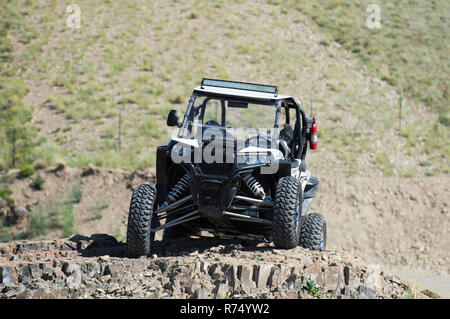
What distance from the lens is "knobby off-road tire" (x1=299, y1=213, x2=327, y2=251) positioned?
11.2m

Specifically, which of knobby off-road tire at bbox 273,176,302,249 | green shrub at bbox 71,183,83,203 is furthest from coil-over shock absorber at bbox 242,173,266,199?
green shrub at bbox 71,183,83,203

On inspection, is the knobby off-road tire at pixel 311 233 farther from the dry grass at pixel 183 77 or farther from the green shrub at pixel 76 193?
the dry grass at pixel 183 77

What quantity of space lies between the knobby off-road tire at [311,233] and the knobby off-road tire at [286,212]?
3.78 feet

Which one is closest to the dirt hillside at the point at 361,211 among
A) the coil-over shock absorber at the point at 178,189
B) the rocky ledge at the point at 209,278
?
the coil-over shock absorber at the point at 178,189

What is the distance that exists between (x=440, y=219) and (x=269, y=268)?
1367 cm

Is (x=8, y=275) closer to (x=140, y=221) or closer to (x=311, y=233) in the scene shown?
(x=140, y=221)

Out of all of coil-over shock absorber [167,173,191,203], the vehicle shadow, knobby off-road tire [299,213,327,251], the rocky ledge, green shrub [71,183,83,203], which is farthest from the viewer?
green shrub [71,183,83,203]

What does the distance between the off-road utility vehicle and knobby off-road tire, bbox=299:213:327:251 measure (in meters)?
0.02

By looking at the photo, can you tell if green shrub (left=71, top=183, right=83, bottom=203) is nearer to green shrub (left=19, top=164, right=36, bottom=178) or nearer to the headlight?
green shrub (left=19, top=164, right=36, bottom=178)

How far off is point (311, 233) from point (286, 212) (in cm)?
157

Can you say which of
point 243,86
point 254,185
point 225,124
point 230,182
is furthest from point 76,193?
point 230,182

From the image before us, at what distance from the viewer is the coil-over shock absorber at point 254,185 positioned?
10.1 meters
